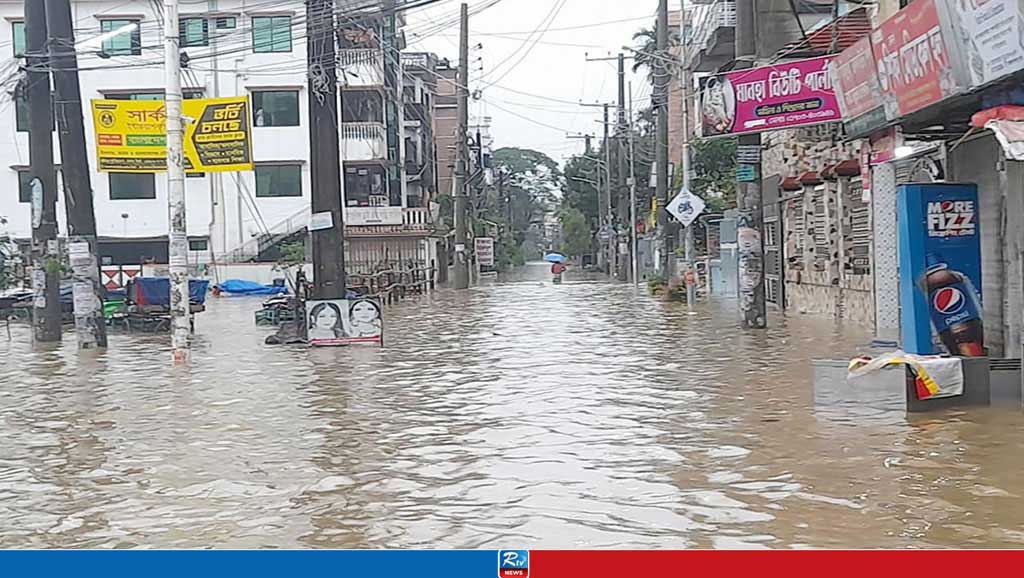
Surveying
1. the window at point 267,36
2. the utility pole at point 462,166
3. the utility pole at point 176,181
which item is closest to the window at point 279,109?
the window at point 267,36

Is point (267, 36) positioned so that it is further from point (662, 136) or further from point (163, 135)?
point (163, 135)

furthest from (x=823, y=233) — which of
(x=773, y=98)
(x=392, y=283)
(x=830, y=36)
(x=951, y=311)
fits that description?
(x=392, y=283)

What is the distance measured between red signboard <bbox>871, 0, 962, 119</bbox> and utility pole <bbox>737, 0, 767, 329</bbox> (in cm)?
901

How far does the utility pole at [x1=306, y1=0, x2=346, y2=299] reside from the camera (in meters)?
22.0

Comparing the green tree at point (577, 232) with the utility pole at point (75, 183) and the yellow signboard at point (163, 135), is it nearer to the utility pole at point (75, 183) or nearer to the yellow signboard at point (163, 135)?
the yellow signboard at point (163, 135)

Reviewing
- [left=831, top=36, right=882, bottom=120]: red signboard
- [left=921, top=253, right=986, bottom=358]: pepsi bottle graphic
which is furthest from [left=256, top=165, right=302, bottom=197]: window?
[left=921, top=253, right=986, bottom=358]: pepsi bottle graphic

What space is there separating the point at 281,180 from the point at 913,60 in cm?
4144

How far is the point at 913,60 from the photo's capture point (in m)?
13.0

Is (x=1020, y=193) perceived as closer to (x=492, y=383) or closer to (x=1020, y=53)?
(x=1020, y=53)

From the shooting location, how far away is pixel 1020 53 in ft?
33.7

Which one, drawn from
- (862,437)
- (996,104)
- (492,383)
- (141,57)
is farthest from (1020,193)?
(141,57)

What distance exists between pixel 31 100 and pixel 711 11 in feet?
73.0

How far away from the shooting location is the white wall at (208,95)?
2019 inches

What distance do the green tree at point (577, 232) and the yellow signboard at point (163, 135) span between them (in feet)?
268
